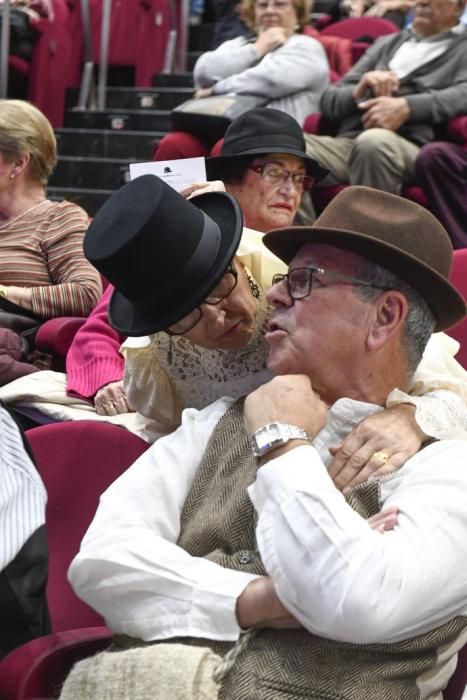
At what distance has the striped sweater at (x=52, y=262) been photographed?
326 centimetres

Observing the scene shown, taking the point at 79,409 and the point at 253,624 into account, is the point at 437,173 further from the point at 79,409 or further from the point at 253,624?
the point at 253,624

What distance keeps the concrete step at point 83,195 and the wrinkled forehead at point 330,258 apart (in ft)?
13.5

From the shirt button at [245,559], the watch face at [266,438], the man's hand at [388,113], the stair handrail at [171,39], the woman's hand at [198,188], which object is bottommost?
the stair handrail at [171,39]

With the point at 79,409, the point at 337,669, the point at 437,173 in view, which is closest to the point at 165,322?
the point at 337,669

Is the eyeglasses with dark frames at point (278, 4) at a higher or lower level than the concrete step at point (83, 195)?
higher

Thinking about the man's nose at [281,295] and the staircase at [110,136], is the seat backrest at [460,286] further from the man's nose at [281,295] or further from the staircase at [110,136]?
the staircase at [110,136]

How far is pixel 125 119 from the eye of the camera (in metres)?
6.71

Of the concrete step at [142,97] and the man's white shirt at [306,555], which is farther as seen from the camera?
the concrete step at [142,97]

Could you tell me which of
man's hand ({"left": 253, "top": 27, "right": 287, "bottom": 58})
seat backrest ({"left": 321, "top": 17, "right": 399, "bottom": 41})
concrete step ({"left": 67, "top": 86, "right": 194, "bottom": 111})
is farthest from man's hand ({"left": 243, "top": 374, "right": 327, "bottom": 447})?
concrete step ({"left": 67, "top": 86, "right": 194, "bottom": 111})

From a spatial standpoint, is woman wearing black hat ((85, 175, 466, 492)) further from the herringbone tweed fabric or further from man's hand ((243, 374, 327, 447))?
the herringbone tweed fabric

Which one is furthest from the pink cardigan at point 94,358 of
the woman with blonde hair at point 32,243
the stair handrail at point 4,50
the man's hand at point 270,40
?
the stair handrail at point 4,50

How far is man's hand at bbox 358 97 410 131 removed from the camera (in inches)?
175

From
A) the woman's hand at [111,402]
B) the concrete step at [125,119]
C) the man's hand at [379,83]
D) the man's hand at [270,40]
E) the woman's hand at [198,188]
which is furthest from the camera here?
the concrete step at [125,119]

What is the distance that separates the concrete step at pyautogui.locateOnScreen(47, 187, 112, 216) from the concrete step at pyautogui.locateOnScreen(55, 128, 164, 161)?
0.34 meters
